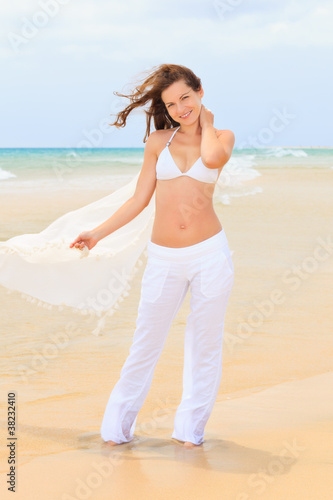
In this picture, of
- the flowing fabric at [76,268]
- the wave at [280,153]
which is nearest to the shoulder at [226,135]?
the flowing fabric at [76,268]

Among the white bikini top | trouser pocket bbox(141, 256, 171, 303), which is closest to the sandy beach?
trouser pocket bbox(141, 256, 171, 303)

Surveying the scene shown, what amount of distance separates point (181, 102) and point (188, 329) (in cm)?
114

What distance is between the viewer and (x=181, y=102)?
Answer: 3.37 metres

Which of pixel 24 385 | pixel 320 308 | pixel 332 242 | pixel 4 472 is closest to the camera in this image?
pixel 4 472

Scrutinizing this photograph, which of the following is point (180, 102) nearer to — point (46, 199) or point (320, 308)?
point (320, 308)

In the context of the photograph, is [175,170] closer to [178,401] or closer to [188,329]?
[188,329]

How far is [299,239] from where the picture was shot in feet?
33.6

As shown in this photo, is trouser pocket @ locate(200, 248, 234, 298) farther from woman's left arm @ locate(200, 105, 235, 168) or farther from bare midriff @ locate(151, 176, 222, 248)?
woman's left arm @ locate(200, 105, 235, 168)

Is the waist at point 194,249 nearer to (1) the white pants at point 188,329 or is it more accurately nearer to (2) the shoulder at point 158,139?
(1) the white pants at point 188,329

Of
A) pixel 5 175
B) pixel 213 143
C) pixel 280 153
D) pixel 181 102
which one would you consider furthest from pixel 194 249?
pixel 280 153

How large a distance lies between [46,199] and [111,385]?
12758 millimetres

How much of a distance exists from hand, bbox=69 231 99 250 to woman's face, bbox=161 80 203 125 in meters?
0.73

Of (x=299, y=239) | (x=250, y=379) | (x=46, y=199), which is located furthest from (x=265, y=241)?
(x=46, y=199)

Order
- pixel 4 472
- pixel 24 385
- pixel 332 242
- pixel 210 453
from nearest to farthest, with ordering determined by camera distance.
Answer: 1. pixel 4 472
2. pixel 210 453
3. pixel 24 385
4. pixel 332 242
